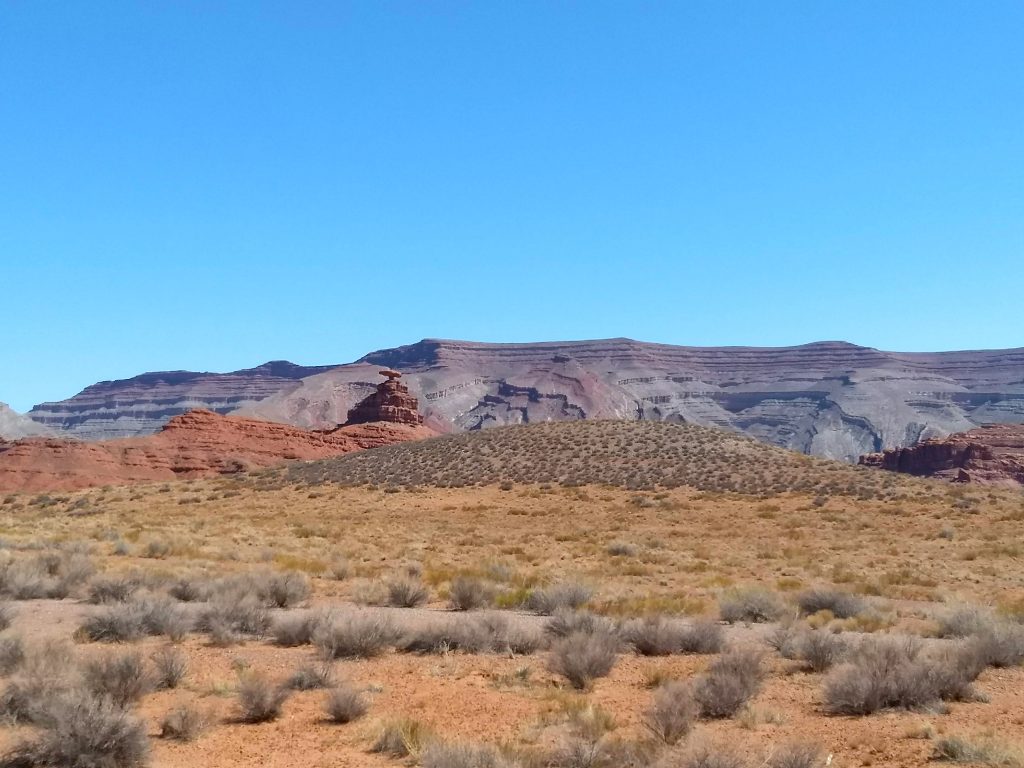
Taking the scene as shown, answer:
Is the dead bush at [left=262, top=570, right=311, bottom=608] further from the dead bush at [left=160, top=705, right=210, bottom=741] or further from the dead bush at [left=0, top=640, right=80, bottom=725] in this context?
the dead bush at [left=160, top=705, right=210, bottom=741]

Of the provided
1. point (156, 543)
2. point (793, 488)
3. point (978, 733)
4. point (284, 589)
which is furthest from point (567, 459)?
point (978, 733)

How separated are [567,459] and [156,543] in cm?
3187

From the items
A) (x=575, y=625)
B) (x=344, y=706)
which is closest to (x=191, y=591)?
(x=575, y=625)

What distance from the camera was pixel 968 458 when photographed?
104 meters

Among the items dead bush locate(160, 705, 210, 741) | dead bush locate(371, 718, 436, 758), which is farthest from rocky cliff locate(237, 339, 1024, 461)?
dead bush locate(371, 718, 436, 758)

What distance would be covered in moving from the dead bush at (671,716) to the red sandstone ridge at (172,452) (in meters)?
67.1

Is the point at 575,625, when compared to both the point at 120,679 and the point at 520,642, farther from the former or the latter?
the point at 120,679

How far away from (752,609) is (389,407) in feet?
293

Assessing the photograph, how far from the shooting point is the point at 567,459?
5303cm

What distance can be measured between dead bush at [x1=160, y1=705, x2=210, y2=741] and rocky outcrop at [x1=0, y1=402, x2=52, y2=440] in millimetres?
134476

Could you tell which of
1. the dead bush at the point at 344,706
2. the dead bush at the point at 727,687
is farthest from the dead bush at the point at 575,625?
the dead bush at the point at 344,706

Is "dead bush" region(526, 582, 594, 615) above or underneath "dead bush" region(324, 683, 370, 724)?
underneath

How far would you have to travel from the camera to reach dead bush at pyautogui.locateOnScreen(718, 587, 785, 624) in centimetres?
1498

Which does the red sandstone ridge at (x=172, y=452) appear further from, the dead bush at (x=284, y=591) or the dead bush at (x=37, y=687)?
the dead bush at (x=37, y=687)
